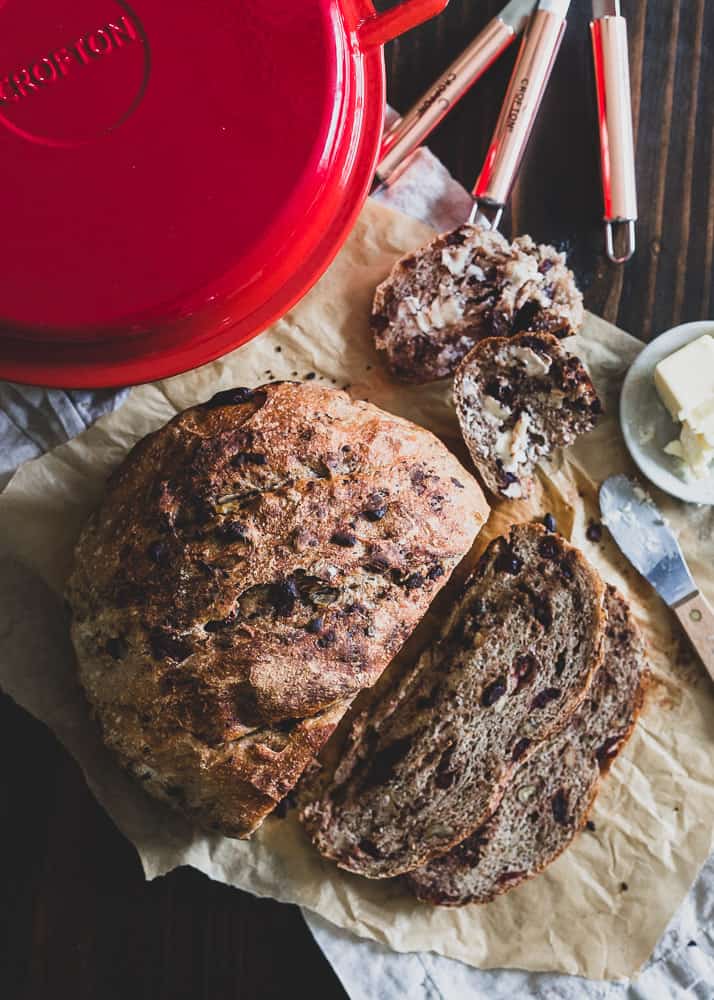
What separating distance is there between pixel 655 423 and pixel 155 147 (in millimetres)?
1271

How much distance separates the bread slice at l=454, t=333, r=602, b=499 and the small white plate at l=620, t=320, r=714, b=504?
12 cm

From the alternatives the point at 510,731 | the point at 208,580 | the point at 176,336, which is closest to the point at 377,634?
the point at 208,580

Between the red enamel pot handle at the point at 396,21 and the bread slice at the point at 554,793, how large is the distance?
1.25 meters

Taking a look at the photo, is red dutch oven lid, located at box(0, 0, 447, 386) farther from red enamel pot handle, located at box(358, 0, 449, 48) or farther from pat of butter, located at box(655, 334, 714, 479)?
pat of butter, located at box(655, 334, 714, 479)

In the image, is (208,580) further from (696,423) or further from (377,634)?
(696,423)

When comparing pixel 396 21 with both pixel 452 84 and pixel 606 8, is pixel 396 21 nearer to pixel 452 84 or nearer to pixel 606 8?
pixel 452 84

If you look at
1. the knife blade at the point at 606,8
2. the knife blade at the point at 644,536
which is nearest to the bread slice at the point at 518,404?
the knife blade at the point at 644,536

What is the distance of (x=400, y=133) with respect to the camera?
2.08m

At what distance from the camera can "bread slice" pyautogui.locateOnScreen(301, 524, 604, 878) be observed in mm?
2035

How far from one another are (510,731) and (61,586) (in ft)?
3.36

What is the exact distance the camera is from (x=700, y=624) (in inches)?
84.7

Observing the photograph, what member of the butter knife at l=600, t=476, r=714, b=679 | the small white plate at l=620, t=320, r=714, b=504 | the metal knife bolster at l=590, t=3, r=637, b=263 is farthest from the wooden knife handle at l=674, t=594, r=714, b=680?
the metal knife bolster at l=590, t=3, r=637, b=263

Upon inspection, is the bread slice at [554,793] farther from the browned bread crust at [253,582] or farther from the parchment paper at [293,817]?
the browned bread crust at [253,582]

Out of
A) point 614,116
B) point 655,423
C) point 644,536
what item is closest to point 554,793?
point 644,536
